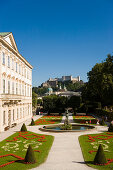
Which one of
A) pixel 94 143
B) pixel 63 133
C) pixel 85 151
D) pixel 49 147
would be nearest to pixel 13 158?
pixel 49 147

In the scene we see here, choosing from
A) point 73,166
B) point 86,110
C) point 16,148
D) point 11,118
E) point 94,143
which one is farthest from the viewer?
point 86,110

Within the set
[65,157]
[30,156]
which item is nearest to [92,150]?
[65,157]

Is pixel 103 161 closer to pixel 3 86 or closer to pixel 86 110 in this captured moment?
pixel 3 86

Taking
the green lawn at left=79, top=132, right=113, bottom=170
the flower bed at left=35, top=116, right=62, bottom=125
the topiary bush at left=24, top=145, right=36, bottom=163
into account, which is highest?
the topiary bush at left=24, top=145, right=36, bottom=163

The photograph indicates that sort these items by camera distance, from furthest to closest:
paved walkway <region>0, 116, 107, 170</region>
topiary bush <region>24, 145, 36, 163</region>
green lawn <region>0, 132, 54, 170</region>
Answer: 1. topiary bush <region>24, 145, 36, 163</region>
2. green lawn <region>0, 132, 54, 170</region>
3. paved walkway <region>0, 116, 107, 170</region>

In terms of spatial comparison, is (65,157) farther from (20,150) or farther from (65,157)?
(20,150)

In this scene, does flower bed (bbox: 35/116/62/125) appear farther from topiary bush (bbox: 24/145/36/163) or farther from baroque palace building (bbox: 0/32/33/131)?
topiary bush (bbox: 24/145/36/163)

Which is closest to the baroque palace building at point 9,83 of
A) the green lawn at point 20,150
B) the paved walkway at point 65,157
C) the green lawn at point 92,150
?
the green lawn at point 20,150

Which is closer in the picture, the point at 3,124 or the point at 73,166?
Result: the point at 73,166

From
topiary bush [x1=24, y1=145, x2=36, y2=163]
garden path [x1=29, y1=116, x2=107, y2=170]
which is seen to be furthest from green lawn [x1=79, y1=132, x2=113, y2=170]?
topiary bush [x1=24, y1=145, x2=36, y2=163]

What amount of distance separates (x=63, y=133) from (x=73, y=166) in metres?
15.3

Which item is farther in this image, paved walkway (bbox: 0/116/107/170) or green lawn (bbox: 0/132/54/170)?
green lawn (bbox: 0/132/54/170)

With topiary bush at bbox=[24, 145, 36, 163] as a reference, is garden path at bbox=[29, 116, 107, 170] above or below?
below

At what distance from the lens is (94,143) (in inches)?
907
